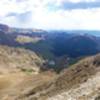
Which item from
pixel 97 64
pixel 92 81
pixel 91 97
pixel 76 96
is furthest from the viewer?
pixel 97 64

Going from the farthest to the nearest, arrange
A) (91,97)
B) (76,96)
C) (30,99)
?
(30,99) < (76,96) < (91,97)

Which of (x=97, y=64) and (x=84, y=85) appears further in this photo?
(x=97, y=64)

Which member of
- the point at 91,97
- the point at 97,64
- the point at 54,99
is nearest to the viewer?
the point at 91,97

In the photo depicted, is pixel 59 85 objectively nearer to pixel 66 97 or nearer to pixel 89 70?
pixel 89 70

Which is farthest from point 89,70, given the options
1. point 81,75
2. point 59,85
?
point 59,85

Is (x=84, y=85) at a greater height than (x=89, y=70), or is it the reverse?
(x=89, y=70)

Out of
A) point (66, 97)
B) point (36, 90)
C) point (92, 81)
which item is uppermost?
point (36, 90)

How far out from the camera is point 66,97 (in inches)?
1666

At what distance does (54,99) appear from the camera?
143 ft

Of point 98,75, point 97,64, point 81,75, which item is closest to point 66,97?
point 98,75

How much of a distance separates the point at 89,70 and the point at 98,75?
334 inches

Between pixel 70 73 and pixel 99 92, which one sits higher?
pixel 70 73

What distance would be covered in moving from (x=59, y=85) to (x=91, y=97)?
70.7 ft

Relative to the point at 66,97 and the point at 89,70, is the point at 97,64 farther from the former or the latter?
the point at 66,97
